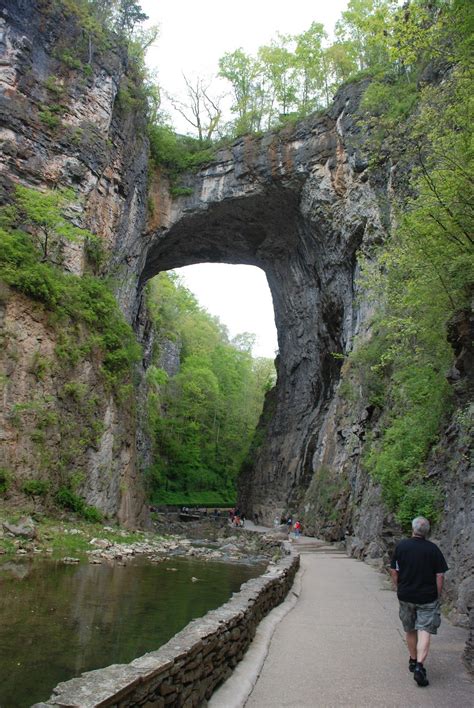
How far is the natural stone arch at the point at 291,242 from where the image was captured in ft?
93.9

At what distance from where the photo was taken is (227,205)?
32.1m

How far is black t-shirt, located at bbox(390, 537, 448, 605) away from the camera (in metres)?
4.61

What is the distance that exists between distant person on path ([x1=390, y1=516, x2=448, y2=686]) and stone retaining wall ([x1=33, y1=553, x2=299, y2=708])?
170cm

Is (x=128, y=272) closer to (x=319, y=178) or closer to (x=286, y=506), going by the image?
(x=319, y=178)

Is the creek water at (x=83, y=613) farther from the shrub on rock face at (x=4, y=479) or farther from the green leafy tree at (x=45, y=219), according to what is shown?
the green leafy tree at (x=45, y=219)

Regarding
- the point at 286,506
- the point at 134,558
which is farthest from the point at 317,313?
the point at 134,558

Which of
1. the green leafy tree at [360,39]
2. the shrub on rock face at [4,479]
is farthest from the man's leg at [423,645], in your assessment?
the green leafy tree at [360,39]

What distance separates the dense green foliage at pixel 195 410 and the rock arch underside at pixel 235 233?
9.63 metres

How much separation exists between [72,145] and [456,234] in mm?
21075

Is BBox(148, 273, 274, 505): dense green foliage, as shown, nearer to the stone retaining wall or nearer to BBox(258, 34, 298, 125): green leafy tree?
BBox(258, 34, 298, 125): green leafy tree

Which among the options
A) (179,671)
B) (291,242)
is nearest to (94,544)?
(179,671)

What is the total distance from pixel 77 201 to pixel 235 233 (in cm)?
1320

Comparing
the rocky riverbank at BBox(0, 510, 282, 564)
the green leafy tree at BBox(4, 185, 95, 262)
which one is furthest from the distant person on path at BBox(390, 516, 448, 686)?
the green leafy tree at BBox(4, 185, 95, 262)

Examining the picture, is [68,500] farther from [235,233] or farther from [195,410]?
[195,410]
